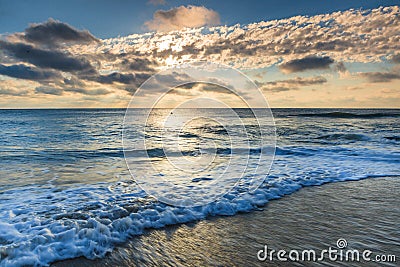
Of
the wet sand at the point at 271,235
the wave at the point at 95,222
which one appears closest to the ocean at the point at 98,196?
the wave at the point at 95,222

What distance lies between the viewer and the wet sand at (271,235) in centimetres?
320

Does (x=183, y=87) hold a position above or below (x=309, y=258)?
above

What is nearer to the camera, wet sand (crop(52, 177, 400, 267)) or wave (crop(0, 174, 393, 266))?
wet sand (crop(52, 177, 400, 267))

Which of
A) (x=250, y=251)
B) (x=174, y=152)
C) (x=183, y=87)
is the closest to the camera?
(x=250, y=251)

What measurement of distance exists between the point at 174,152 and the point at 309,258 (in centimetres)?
1079

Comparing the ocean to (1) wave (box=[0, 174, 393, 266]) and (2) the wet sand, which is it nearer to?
(1) wave (box=[0, 174, 393, 266])

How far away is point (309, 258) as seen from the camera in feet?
10.5

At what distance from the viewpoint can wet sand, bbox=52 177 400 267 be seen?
3.20 m

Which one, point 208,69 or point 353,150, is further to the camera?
point 353,150

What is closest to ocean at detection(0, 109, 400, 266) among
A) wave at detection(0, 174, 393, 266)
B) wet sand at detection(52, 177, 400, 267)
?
wave at detection(0, 174, 393, 266)

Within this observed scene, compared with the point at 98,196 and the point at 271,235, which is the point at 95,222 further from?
the point at 271,235

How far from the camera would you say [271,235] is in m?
3.81

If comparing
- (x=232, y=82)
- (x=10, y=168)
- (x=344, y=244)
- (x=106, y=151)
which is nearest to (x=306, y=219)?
(x=344, y=244)

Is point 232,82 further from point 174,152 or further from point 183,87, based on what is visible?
point 174,152
